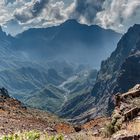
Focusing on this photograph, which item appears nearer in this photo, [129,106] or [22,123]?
[129,106]

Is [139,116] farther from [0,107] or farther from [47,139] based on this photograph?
[0,107]

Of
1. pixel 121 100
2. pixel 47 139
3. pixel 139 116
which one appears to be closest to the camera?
pixel 47 139

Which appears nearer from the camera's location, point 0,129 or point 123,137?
point 123,137

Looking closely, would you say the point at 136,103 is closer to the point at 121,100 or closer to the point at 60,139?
the point at 121,100

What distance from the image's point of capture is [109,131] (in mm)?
23750

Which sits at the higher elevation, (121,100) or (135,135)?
(121,100)

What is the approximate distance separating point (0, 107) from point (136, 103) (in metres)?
22.2

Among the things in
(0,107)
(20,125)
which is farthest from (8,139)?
(0,107)

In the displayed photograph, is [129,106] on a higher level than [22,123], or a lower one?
lower

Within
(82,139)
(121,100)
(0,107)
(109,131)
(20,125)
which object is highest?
(0,107)

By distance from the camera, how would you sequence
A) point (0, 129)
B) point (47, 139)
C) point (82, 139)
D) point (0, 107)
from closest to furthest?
1. point (47, 139)
2. point (82, 139)
3. point (0, 129)
4. point (0, 107)

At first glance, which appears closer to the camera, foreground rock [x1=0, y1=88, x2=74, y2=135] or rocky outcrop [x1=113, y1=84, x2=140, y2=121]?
rocky outcrop [x1=113, y1=84, x2=140, y2=121]

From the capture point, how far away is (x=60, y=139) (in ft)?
45.9

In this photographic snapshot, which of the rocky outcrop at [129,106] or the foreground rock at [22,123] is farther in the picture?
the foreground rock at [22,123]
